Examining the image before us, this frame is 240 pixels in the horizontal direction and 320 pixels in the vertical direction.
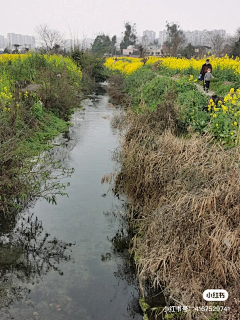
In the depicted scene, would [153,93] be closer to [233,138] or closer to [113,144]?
[113,144]

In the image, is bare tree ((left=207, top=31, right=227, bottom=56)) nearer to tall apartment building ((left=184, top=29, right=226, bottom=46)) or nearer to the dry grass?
tall apartment building ((left=184, top=29, right=226, bottom=46))

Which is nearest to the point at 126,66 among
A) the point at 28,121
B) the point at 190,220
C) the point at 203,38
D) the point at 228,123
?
the point at 28,121

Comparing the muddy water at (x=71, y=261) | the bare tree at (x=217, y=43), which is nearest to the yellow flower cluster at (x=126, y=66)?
the bare tree at (x=217, y=43)

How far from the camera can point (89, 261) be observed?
477 centimetres

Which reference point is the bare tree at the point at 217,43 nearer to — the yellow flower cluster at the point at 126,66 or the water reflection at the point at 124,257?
the yellow flower cluster at the point at 126,66

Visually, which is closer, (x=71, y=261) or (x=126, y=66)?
(x=71, y=261)

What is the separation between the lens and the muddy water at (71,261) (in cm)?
394

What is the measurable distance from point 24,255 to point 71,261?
2.56 ft

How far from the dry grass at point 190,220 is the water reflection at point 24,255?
1.41m

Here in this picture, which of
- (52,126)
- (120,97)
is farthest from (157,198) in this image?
(120,97)

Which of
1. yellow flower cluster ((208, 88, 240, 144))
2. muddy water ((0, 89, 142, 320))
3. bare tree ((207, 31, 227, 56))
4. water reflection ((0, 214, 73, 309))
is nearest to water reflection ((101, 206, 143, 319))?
muddy water ((0, 89, 142, 320))

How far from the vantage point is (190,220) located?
375 centimetres

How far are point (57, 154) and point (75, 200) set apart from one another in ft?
9.06

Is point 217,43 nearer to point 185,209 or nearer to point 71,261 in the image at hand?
point 185,209
